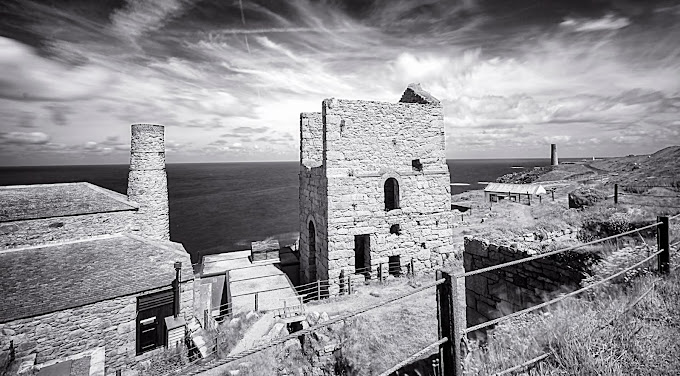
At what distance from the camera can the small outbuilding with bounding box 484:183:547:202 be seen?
2389cm

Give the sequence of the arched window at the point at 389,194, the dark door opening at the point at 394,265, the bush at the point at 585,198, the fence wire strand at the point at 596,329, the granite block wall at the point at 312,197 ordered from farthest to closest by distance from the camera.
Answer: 1. the bush at the point at 585,198
2. the arched window at the point at 389,194
3. the dark door opening at the point at 394,265
4. the granite block wall at the point at 312,197
5. the fence wire strand at the point at 596,329

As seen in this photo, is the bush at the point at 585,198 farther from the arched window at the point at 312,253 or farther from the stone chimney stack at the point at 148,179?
the stone chimney stack at the point at 148,179

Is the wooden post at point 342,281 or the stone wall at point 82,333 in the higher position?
the wooden post at point 342,281

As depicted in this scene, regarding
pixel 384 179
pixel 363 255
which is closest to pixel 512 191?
pixel 384 179

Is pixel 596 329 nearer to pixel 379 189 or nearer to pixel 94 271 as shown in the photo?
pixel 379 189

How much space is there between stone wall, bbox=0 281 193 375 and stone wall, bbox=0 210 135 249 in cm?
475

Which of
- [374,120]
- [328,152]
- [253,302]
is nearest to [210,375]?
[253,302]

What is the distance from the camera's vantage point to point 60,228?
13.6 metres

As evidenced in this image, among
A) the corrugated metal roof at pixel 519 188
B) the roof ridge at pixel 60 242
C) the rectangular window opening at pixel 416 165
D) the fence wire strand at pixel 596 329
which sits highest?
the rectangular window opening at pixel 416 165

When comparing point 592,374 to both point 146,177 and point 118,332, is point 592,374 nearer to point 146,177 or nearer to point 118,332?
point 118,332

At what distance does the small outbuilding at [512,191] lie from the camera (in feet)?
78.4

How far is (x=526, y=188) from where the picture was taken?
24641 millimetres

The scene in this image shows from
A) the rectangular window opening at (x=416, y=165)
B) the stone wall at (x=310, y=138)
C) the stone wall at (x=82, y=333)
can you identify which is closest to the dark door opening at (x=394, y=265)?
the rectangular window opening at (x=416, y=165)

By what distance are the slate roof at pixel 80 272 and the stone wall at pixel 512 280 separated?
10816mm
